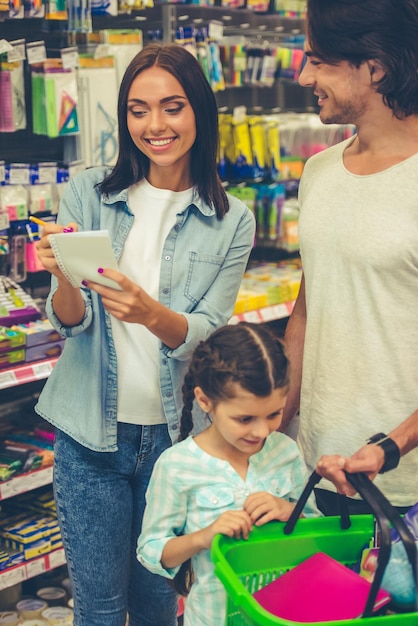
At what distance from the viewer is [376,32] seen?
73.4 inches

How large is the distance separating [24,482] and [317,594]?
6.03 ft

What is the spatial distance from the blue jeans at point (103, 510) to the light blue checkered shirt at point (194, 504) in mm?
324

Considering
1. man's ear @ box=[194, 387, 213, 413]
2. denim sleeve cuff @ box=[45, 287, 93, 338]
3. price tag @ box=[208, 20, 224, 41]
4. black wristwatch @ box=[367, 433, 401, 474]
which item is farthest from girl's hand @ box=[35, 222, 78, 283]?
price tag @ box=[208, 20, 224, 41]

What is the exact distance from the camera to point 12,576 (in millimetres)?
3107

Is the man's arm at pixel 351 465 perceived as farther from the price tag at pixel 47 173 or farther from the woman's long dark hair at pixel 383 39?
the price tag at pixel 47 173

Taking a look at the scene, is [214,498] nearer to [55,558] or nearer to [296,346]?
[296,346]

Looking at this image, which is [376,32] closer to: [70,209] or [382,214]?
[382,214]

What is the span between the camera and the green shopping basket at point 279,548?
1.51 m

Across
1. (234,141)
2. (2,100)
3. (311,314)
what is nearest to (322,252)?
(311,314)

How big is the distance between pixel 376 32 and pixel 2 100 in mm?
1721

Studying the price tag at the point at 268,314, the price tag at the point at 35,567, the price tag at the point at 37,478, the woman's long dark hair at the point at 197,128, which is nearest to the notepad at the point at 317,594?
the woman's long dark hair at the point at 197,128

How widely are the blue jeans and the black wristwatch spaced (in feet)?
2.04

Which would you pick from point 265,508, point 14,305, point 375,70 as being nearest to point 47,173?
point 14,305

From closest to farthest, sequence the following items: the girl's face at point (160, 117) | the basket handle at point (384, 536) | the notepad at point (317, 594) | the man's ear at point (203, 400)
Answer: the basket handle at point (384, 536)
the notepad at point (317, 594)
the man's ear at point (203, 400)
the girl's face at point (160, 117)
